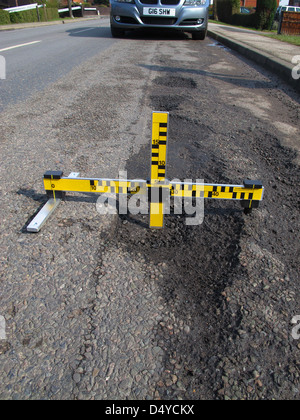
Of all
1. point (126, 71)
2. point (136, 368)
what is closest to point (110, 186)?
point (136, 368)

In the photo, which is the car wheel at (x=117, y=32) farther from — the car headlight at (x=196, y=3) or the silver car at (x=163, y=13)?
the car headlight at (x=196, y=3)

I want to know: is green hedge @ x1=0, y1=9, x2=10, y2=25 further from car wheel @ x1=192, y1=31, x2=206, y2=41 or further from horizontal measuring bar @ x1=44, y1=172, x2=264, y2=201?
horizontal measuring bar @ x1=44, y1=172, x2=264, y2=201

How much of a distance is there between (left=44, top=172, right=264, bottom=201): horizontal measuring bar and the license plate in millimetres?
10303

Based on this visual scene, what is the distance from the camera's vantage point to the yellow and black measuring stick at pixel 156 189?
238 cm

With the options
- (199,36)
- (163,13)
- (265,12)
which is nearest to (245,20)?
(265,12)

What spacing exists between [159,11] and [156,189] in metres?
10.4

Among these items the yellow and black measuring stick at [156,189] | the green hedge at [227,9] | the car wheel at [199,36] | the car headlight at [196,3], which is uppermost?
the green hedge at [227,9]

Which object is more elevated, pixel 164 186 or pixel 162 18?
pixel 162 18

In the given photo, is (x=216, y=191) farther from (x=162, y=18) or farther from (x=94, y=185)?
(x=162, y=18)

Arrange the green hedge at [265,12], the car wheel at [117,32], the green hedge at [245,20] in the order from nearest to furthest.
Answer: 1. the car wheel at [117,32]
2. the green hedge at [265,12]
3. the green hedge at [245,20]

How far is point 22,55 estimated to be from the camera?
9.04 metres

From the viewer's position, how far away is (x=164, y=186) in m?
2.39

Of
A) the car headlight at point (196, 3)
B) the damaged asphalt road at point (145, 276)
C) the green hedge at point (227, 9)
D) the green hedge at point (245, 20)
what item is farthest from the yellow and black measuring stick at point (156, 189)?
the green hedge at point (227, 9)
